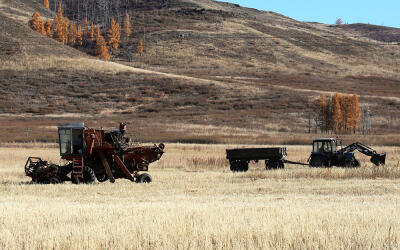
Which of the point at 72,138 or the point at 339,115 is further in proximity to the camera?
the point at 339,115

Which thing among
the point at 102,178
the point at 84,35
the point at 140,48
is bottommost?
the point at 102,178

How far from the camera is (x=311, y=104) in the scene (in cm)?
9550

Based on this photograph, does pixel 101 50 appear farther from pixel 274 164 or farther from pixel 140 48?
pixel 274 164

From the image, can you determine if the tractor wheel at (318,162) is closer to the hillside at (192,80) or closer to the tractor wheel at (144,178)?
the tractor wheel at (144,178)

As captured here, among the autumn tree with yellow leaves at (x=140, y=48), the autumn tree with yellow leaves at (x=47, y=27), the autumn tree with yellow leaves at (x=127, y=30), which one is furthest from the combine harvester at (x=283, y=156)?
the autumn tree with yellow leaves at (x=127, y=30)

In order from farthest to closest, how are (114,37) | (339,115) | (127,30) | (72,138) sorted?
1. (127,30)
2. (114,37)
3. (339,115)
4. (72,138)

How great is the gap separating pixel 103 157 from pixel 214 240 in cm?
1426

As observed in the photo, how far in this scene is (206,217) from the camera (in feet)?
37.3

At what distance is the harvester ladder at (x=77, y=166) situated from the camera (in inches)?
880

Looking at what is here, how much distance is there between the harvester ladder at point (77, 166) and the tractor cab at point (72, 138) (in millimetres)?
405

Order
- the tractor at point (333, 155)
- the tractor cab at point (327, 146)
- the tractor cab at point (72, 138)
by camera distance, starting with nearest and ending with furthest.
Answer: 1. the tractor cab at point (72, 138)
2. the tractor at point (333, 155)
3. the tractor cab at point (327, 146)

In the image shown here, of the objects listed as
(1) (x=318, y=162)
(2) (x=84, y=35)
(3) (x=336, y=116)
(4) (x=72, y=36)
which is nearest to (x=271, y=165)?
(1) (x=318, y=162)

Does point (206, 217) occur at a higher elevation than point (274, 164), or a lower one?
higher

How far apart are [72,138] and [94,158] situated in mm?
1235
